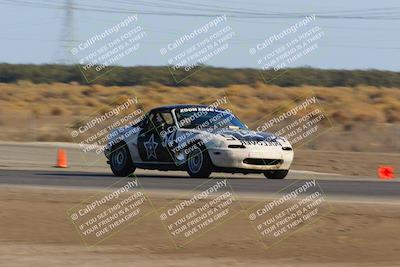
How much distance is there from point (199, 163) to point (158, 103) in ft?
139

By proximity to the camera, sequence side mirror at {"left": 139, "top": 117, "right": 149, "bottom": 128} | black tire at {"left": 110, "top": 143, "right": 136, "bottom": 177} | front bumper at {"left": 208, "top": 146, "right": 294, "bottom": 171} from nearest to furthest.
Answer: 1. front bumper at {"left": 208, "top": 146, "right": 294, "bottom": 171}
2. side mirror at {"left": 139, "top": 117, "right": 149, "bottom": 128}
3. black tire at {"left": 110, "top": 143, "right": 136, "bottom": 177}

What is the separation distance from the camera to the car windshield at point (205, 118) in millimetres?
21280

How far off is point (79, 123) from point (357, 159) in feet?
58.5

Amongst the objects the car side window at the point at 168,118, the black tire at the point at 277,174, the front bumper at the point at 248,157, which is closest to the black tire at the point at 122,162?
the car side window at the point at 168,118

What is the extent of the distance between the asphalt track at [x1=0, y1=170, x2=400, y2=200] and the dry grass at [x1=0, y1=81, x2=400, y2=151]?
618 inches

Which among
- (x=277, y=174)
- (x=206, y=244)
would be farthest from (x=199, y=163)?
(x=206, y=244)

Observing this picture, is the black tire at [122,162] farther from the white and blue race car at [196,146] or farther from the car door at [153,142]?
the car door at [153,142]

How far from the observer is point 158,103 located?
6291 cm

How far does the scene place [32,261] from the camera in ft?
35.5

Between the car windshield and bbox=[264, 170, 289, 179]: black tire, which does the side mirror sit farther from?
bbox=[264, 170, 289, 179]: black tire

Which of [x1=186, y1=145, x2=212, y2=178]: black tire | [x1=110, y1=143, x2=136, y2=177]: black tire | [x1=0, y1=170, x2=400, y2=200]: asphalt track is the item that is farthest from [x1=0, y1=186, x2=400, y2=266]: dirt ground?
[x1=110, y1=143, x2=136, y2=177]: black tire

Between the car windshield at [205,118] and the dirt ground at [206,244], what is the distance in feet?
20.6

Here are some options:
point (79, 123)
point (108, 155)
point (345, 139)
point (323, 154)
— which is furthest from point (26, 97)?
point (108, 155)

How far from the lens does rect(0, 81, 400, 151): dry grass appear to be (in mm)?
43594
